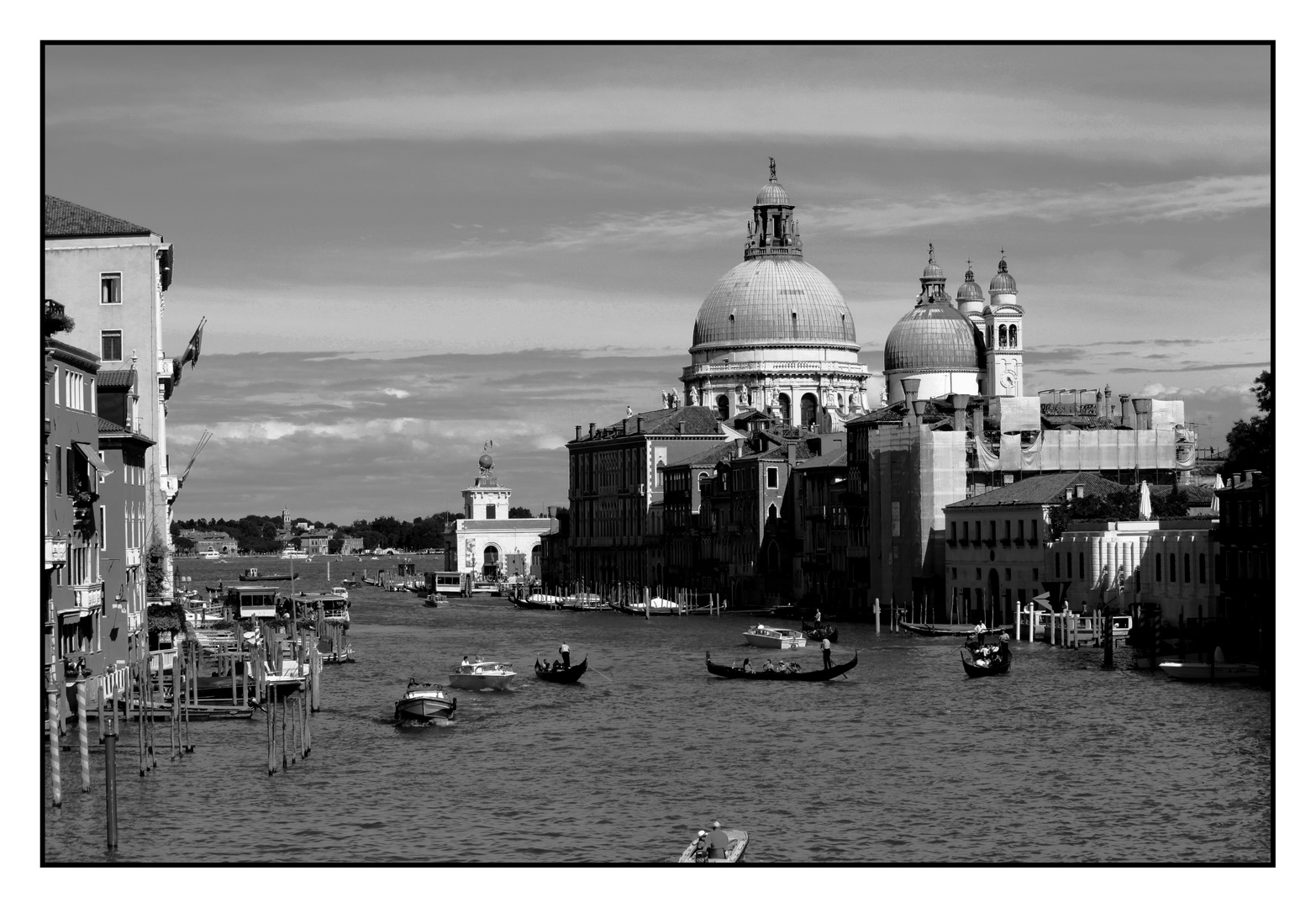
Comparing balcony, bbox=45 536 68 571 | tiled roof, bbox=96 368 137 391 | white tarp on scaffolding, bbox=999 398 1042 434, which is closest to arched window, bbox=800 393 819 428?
white tarp on scaffolding, bbox=999 398 1042 434

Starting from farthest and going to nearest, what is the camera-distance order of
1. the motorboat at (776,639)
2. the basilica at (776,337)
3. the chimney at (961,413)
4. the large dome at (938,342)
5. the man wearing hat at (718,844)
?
the basilica at (776,337) → the large dome at (938,342) → the chimney at (961,413) → the motorboat at (776,639) → the man wearing hat at (718,844)

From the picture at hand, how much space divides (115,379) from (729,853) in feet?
87.7

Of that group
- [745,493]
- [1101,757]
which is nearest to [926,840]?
[1101,757]

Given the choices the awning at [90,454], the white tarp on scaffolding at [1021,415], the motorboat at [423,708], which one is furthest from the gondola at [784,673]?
the white tarp on scaffolding at [1021,415]

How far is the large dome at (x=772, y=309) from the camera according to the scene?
147 meters

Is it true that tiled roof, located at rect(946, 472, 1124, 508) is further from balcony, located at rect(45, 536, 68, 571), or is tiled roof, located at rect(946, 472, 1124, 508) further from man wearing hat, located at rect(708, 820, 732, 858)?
man wearing hat, located at rect(708, 820, 732, 858)

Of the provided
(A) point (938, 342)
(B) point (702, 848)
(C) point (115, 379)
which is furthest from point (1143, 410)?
(B) point (702, 848)

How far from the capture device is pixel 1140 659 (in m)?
57.3

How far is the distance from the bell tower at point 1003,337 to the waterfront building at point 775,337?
17409 millimetres

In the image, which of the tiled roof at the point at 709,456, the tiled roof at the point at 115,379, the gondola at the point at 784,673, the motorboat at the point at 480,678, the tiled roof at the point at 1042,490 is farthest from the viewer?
the tiled roof at the point at 709,456

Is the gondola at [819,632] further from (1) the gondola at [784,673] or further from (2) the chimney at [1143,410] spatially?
(2) the chimney at [1143,410]

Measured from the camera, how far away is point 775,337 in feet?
481

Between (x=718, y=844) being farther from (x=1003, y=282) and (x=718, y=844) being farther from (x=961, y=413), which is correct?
(x=1003, y=282)

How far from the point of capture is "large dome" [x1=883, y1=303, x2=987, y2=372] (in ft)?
428
